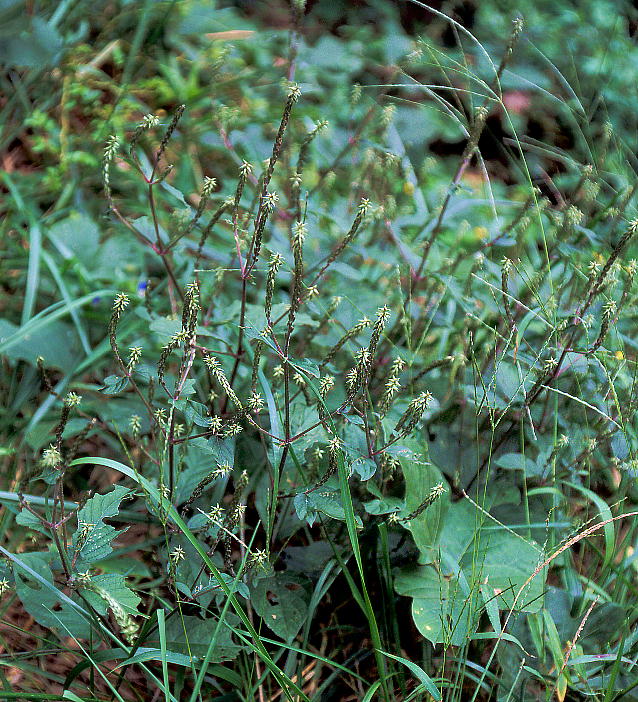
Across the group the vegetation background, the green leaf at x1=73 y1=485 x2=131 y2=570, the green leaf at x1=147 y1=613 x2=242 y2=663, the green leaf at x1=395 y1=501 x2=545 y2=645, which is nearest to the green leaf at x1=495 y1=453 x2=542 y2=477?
the vegetation background

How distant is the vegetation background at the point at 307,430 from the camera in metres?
1.20

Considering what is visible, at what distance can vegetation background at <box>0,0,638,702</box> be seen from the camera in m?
1.20

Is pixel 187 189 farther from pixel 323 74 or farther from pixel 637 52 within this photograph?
pixel 637 52

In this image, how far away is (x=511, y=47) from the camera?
4.69 feet

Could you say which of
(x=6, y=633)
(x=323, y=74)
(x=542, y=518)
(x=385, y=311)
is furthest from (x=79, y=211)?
(x=542, y=518)

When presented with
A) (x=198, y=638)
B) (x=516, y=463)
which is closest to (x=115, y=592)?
(x=198, y=638)

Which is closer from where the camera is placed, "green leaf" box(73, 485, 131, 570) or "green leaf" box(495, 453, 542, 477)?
"green leaf" box(73, 485, 131, 570)

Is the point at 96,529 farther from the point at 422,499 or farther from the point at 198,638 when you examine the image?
the point at 422,499

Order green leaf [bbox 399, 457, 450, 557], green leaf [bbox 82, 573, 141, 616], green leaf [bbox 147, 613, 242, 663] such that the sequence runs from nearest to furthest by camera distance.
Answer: green leaf [bbox 82, 573, 141, 616] → green leaf [bbox 147, 613, 242, 663] → green leaf [bbox 399, 457, 450, 557]

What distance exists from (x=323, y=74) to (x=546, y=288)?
136 centimetres

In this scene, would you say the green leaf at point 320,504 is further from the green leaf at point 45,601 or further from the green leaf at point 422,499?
the green leaf at point 45,601

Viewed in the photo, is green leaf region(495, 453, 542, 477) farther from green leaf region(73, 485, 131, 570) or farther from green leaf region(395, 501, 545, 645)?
green leaf region(73, 485, 131, 570)

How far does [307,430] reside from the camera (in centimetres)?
115

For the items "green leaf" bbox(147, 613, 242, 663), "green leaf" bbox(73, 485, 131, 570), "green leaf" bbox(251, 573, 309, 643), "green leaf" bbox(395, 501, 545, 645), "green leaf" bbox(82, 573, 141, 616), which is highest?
"green leaf" bbox(73, 485, 131, 570)
